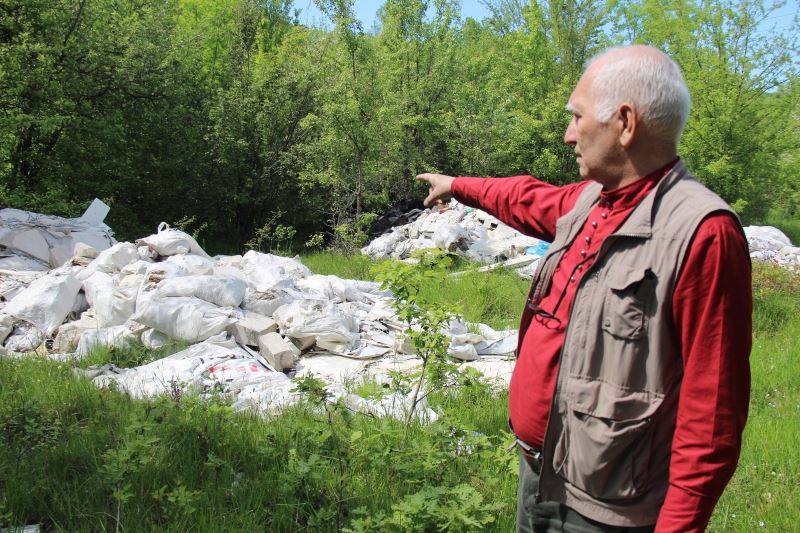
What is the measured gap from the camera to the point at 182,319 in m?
5.95

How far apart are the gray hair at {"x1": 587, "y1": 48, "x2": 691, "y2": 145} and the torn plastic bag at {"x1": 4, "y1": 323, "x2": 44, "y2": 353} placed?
6091 millimetres

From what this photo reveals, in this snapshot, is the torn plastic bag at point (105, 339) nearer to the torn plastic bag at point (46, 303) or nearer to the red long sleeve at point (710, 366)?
the torn plastic bag at point (46, 303)

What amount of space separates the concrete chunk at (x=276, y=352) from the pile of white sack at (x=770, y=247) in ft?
28.6

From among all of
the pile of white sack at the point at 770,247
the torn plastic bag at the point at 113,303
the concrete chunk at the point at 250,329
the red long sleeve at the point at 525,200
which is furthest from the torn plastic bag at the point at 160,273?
the pile of white sack at the point at 770,247

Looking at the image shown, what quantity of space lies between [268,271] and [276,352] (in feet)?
7.54

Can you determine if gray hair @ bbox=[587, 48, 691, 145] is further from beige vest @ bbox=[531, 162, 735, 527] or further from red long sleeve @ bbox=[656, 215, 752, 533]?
red long sleeve @ bbox=[656, 215, 752, 533]

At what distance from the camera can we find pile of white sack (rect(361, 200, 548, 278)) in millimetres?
10938

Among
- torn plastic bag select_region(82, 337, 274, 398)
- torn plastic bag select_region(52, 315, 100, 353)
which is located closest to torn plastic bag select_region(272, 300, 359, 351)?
torn plastic bag select_region(82, 337, 274, 398)

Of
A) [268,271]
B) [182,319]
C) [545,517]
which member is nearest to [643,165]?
[545,517]

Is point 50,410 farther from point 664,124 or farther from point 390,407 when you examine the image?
point 664,124

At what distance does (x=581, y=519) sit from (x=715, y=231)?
31.2 inches

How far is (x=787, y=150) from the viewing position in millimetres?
16156

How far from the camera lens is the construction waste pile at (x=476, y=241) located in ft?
36.1

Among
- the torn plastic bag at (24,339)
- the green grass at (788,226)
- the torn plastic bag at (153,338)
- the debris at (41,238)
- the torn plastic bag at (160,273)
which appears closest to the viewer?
the torn plastic bag at (153,338)
